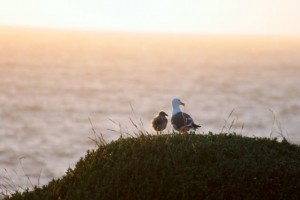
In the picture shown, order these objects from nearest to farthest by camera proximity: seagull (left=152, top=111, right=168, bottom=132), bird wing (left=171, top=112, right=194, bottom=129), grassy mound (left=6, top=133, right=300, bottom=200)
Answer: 1. grassy mound (left=6, top=133, right=300, bottom=200)
2. bird wing (left=171, top=112, right=194, bottom=129)
3. seagull (left=152, top=111, right=168, bottom=132)

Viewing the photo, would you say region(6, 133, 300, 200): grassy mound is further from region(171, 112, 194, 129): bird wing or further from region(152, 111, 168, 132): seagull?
region(152, 111, 168, 132): seagull

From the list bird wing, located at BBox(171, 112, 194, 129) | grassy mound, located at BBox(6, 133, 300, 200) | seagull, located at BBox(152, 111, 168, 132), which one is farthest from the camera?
seagull, located at BBox(152, 111, 168, 132)

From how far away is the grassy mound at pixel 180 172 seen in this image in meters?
10.3

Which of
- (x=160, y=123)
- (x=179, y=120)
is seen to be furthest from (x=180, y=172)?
(x=160, y=123)

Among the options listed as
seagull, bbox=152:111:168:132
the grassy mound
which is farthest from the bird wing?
the grassy mound

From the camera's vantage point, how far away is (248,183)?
10.5 meters

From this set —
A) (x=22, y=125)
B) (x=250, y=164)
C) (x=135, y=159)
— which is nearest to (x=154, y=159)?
(x=135, y=159)

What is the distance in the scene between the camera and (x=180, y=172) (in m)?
10.6

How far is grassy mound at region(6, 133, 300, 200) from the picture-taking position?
10.3m

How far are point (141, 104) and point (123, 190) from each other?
583 ft

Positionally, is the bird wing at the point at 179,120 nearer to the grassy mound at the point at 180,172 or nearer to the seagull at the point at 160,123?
the seagull at the point at 160,123

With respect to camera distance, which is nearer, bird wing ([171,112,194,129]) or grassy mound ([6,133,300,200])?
grassy mound ([6,133,300,200])

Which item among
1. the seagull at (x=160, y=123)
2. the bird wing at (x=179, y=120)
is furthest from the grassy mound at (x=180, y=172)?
the seagull at (x=160, y=123)

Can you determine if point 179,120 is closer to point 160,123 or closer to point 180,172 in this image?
point 160,123
